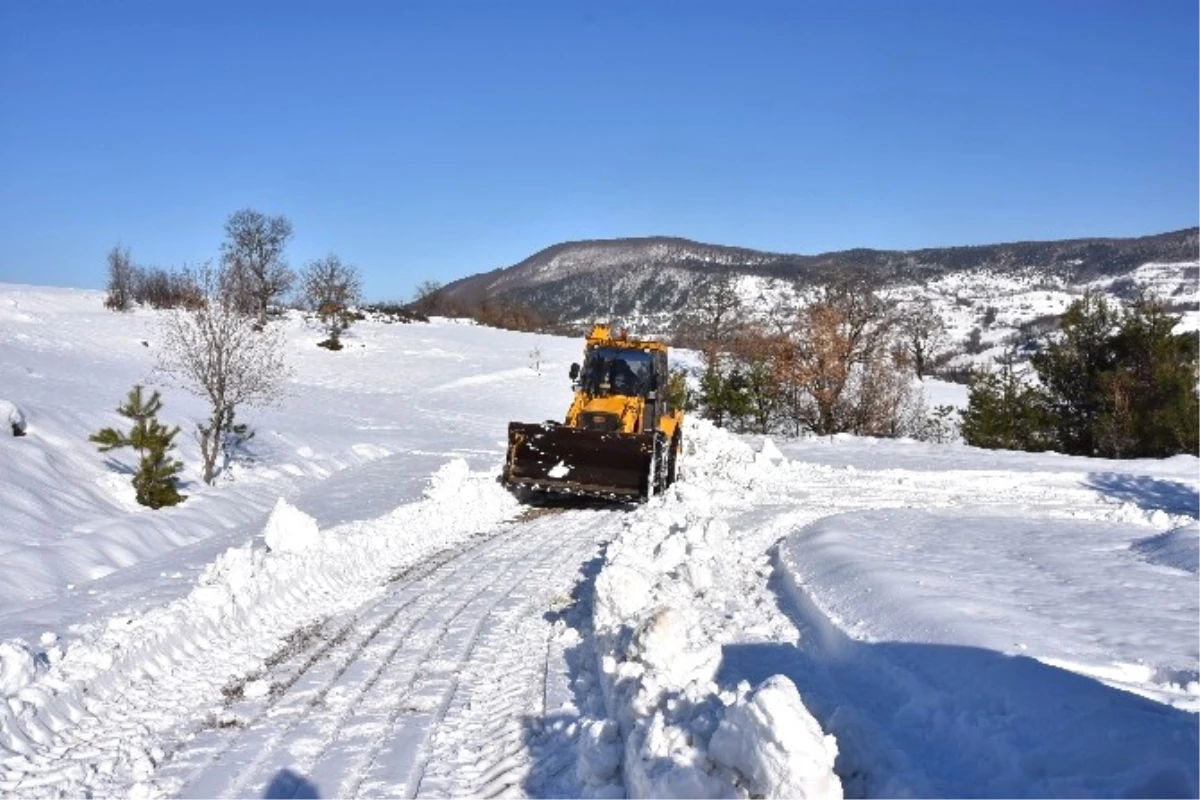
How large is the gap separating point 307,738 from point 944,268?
142 metres

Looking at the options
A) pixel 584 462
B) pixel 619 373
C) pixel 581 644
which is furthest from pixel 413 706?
pixel 619 373

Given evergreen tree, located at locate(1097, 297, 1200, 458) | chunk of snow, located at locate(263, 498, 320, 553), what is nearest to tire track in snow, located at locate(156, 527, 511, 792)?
chunk of snow, located at locate(263, 498, 320, 553)

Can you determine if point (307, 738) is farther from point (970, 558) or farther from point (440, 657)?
point (970, 558)

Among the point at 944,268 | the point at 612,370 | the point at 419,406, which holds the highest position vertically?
the point at 944,268

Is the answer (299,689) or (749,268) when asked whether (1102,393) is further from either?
(749,268)

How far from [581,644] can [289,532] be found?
14.1ft

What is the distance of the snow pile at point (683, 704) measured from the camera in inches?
153

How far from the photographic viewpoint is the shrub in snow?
16297mm

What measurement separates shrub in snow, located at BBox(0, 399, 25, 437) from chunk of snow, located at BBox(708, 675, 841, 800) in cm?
1625

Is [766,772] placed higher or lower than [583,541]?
higher

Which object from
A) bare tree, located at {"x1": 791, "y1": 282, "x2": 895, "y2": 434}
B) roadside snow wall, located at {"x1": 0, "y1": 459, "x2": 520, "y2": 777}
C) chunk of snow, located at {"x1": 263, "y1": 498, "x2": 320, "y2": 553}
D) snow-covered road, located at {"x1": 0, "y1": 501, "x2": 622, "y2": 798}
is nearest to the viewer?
snow-covered road, located at {"x1": 0, "y1": 501, "x2": 622, "y2": 798}

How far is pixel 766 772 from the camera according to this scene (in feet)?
12.6

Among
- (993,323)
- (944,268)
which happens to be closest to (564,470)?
(993,323)

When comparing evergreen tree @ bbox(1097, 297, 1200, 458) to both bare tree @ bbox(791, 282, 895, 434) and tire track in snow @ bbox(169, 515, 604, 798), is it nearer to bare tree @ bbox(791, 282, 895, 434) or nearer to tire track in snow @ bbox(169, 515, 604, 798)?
bare tree @ bbox(791, 282, 895, 434)
